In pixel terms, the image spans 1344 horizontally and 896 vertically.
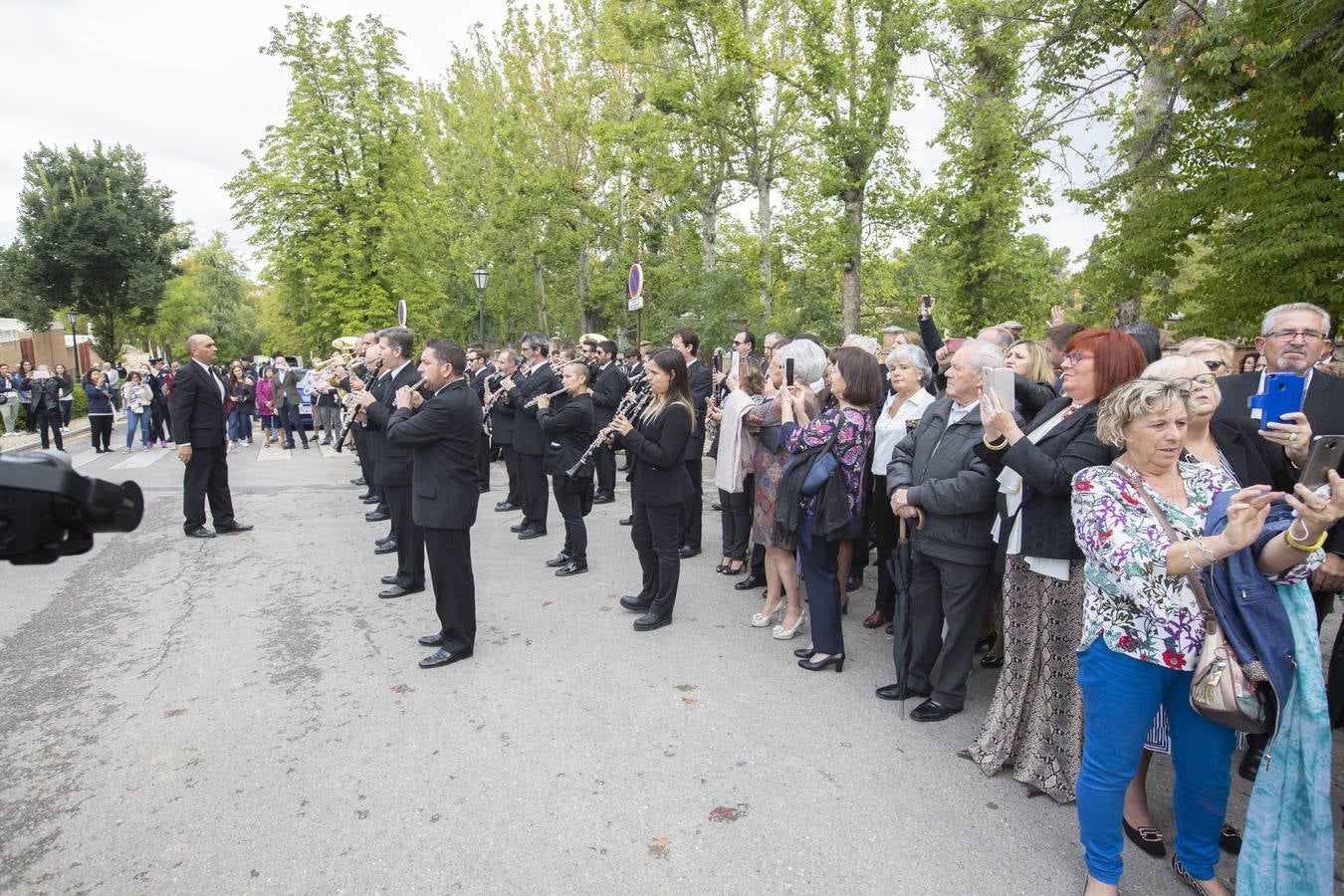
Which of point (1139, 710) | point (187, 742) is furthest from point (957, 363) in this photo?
point (187, 742)

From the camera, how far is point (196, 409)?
808 cm

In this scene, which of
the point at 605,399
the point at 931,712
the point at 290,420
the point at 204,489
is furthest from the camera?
the point at 290,420

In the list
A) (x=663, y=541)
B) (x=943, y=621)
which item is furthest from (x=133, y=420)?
(x=943, y=621)

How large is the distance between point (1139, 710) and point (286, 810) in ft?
11.4

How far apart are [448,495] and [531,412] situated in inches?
129

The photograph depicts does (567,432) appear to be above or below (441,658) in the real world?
above

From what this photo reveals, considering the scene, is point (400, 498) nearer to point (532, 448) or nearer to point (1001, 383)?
point (532, 448)

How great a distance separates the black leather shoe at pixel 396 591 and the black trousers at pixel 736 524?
2.76 meters

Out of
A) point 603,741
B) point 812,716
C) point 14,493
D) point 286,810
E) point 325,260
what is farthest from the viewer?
point 325,260

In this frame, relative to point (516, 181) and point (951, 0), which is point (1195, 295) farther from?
point (516, 181)

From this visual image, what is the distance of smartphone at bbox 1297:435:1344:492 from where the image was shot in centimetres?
216

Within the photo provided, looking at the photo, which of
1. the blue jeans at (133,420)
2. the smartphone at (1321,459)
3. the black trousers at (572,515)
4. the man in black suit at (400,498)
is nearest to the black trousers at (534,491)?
the black trousers at (572,515)

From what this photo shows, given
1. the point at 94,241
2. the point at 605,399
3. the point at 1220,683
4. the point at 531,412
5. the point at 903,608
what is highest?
the point at 94,241

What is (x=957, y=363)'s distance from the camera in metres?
3.85
